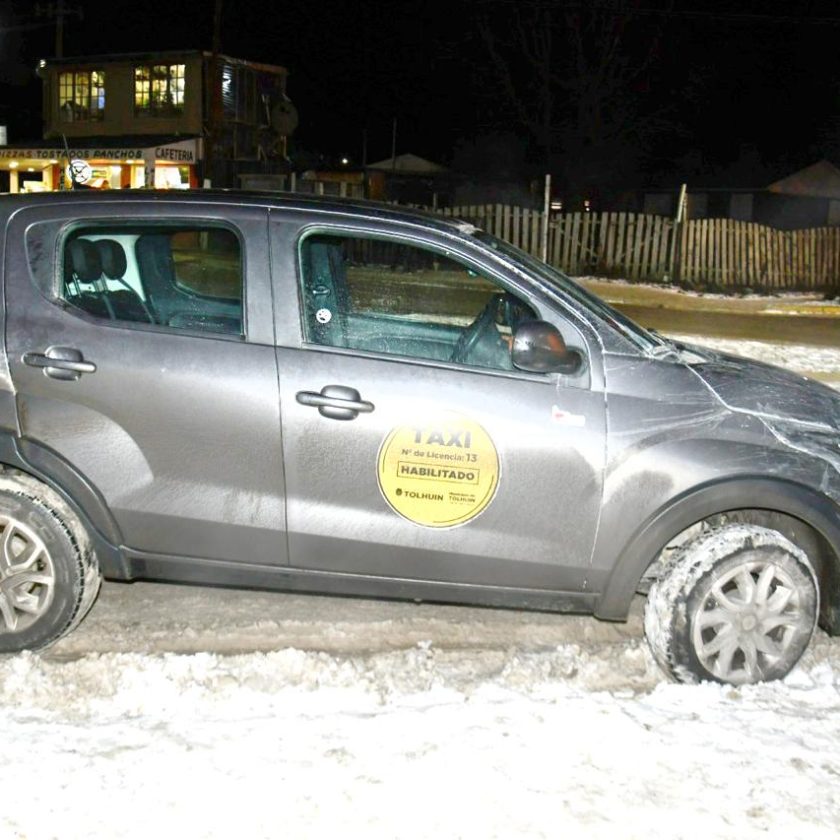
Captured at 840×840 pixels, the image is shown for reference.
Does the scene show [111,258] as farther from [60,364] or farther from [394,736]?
[394,736]

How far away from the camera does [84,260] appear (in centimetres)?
438

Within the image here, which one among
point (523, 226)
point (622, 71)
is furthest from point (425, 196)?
point (523, 226)

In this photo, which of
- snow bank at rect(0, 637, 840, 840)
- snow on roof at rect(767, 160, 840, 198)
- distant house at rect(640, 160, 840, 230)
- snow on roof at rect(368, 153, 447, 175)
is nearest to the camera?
snow bank at rect(0, 637, 840, 840)

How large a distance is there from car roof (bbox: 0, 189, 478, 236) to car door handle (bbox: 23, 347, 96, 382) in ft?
2.01

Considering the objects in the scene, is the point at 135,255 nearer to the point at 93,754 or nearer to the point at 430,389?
the point at 430,389

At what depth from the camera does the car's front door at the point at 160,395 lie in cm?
416

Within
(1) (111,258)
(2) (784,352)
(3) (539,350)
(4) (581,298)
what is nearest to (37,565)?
(1) (111,258)

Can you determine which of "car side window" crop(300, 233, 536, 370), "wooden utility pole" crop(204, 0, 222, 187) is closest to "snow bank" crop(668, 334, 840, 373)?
"car side window" crop(300, 233, 536, 370)

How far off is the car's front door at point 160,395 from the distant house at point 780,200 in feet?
118

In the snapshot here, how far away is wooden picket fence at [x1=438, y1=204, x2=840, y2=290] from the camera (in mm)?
24594

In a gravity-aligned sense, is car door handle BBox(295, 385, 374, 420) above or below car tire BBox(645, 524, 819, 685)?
above

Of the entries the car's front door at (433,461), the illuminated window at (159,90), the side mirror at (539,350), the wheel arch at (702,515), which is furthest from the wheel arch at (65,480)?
the illuminated window at (159,90)

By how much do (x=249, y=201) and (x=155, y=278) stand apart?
64 cm

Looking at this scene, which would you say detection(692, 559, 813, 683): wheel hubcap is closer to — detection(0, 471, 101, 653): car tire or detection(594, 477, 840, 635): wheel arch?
detection(594, 477, 840, 635): wheel arch
